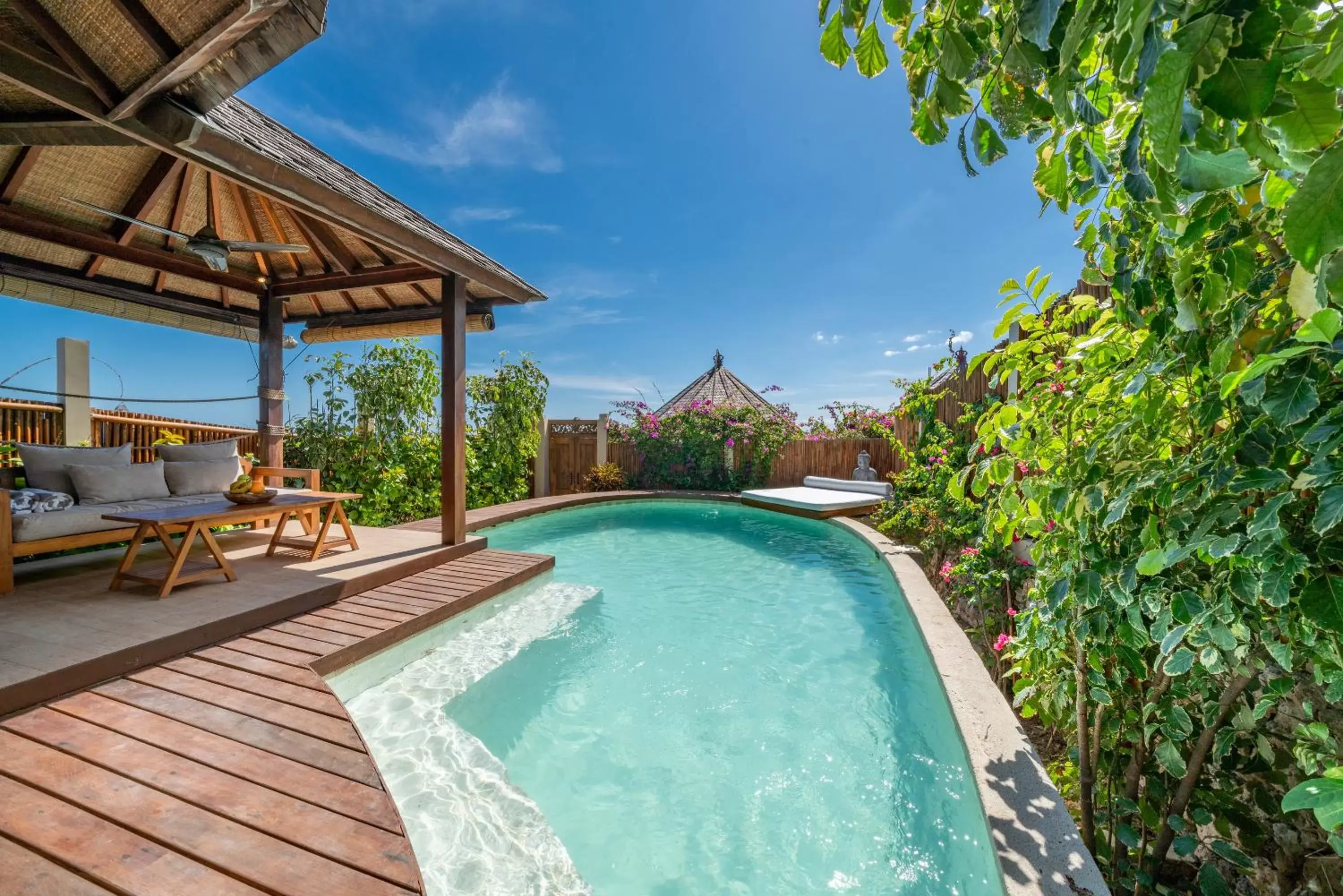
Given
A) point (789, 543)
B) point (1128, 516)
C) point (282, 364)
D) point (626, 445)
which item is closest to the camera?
point (1128, 516)

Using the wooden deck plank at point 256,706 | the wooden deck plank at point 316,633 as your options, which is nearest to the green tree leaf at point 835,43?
the wooden deck plank at point 256,706

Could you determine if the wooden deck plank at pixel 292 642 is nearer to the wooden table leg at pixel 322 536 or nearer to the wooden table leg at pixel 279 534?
the wooden table leg at pixel 322 536

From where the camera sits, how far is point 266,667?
264cm

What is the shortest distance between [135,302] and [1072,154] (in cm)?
788

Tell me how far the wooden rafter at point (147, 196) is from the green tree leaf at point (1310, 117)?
5.49 m

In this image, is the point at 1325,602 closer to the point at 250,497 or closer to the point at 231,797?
the point at 231,797

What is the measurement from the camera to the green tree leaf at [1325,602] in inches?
34.3

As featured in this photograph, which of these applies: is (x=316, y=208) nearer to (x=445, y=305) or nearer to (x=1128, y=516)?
(x=445, y=305)

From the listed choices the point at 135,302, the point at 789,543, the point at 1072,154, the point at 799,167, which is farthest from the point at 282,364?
the point at 799,167

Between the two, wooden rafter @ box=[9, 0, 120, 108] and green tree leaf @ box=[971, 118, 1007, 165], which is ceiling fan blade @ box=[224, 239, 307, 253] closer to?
wooden rafter @ box=[9, 0, 120, 108]

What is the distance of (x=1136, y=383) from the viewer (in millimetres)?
1162

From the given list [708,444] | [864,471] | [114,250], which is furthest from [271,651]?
[864,471]

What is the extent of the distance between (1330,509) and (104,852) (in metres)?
2.92

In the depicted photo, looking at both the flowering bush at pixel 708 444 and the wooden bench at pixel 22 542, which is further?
the flowering bush at pixel 708 444
